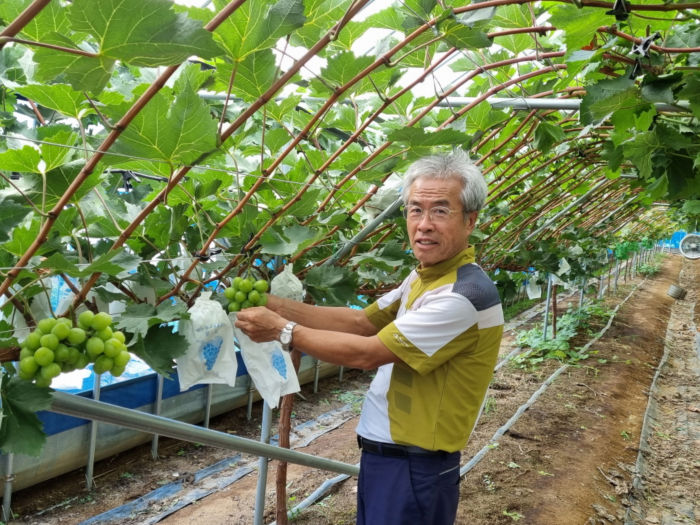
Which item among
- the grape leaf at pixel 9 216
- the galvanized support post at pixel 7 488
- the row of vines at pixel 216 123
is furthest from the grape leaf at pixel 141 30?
the galvanized support post at pixel 7 488

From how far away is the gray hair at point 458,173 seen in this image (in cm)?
169

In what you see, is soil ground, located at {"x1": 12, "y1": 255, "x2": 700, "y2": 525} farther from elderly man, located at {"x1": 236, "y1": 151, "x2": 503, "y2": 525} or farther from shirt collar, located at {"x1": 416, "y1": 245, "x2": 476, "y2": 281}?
shirt collar, located at {"x1": 416, "y1": 245, "x2": 476, "y2": 281}

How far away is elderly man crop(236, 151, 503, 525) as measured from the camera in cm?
156

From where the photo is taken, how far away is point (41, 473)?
3816 mm

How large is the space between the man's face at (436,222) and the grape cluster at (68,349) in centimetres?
103

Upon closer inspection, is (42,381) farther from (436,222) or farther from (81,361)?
(436,222)

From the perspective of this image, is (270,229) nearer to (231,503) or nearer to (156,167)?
(156,167)

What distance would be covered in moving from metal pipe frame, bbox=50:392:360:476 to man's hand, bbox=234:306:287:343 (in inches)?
13.1

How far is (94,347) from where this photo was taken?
90 centimetres

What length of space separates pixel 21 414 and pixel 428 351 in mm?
1033

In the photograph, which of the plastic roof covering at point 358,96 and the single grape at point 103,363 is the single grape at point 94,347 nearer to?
the single grape at point 103,363

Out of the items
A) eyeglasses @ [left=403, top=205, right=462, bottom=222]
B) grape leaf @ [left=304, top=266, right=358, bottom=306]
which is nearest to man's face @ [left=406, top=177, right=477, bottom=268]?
eyeglasses @ [left=403, top=205, right=462, bottom=222]

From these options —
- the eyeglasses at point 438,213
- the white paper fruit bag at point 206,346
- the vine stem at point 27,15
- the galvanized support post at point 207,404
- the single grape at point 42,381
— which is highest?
the vine stem at point 27,15

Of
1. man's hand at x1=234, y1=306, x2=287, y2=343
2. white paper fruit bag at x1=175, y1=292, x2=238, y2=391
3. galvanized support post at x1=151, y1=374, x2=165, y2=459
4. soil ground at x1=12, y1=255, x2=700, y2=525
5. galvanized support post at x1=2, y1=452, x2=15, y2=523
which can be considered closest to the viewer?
white paper fruit bag at x1=175, y1=292, x2=238, y2=391
